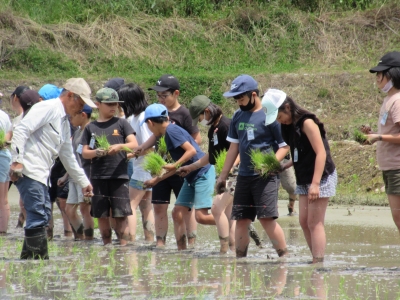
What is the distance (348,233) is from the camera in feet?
32.0

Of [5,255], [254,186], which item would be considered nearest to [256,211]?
[254,186]

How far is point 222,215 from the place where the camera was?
8180 millimetres

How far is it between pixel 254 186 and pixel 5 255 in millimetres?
2718

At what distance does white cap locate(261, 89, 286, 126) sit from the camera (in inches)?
275

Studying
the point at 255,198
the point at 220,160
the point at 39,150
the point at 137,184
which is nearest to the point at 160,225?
the point at 137,184

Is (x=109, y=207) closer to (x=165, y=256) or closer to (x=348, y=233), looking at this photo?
(x=165, y=256)

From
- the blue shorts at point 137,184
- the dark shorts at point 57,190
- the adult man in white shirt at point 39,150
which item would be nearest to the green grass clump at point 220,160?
the blue shorts at point 137,184

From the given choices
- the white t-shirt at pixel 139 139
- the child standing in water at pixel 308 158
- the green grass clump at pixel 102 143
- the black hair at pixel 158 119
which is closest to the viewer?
the child standing in water at pixel 308 158

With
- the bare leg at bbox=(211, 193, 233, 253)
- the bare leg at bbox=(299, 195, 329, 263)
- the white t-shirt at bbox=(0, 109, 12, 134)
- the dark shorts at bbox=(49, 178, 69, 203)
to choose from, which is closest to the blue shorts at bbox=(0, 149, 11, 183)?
the white t-shirt at bbox=(0, 109, 12, 134)

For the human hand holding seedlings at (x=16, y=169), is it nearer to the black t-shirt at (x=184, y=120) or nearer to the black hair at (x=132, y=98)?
the black t-shirt at (x=184, y=120)

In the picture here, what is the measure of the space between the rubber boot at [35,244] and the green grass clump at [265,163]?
7.03 ft

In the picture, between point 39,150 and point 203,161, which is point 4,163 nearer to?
point 39,150

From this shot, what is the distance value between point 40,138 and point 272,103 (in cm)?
221

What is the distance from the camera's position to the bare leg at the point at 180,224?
8.56 meters
